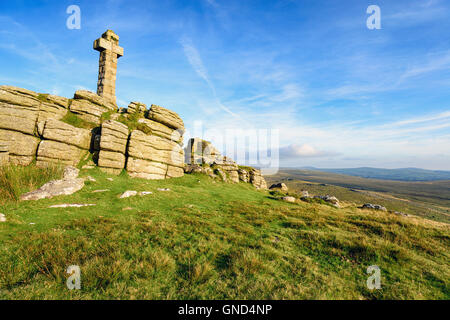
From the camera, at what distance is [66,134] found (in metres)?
19.1

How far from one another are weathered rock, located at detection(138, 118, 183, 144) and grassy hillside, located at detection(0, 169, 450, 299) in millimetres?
15131

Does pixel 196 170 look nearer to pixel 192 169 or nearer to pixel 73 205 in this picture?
pixel 192 169

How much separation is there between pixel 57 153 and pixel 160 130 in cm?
1209

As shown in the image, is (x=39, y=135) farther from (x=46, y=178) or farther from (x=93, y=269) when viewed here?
(x=93, y=269)

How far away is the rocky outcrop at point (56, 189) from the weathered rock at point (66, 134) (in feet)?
16.5

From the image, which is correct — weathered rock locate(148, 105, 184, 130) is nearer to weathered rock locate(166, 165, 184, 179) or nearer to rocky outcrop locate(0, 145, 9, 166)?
weathered rock locate(166, 165, 184, 179)

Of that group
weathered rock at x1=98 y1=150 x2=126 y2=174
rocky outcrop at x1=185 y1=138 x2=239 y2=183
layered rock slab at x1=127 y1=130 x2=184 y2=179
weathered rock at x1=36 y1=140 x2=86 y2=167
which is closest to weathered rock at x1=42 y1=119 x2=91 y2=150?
weathered rock at x1=36 y1=140 x2=86 y2=167

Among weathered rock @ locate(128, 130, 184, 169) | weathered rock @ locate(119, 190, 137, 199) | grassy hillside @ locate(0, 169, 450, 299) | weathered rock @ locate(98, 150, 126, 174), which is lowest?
grassy hillside @ locate(0, 169, 450, 299)

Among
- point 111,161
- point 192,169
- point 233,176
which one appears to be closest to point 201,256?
point 111,161

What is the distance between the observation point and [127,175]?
21469 millimetres

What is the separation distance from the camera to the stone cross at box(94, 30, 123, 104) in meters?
28.0

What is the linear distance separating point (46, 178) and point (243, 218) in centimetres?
1584

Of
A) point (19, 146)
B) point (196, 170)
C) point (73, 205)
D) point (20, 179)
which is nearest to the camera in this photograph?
point (73, 205)
